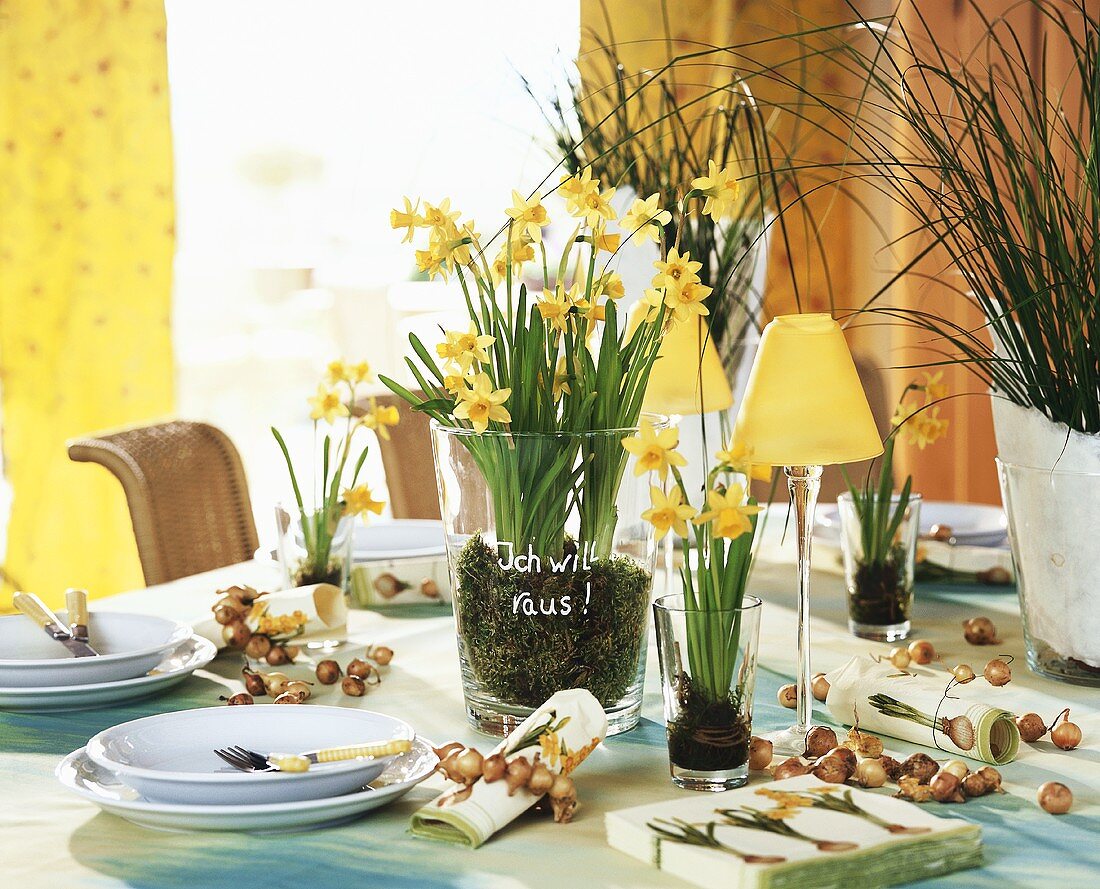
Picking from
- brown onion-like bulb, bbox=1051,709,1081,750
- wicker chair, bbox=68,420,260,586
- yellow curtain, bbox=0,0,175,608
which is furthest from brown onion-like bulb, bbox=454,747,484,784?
yellow curtain, bbox=0,0,175,608

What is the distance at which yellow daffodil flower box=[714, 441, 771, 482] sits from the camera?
3.06 feet

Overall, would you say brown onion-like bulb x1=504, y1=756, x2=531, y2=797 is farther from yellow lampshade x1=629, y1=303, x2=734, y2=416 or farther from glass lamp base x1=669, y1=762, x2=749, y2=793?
yellow lampshade x1=629, y1=303, x2=734, y2=416

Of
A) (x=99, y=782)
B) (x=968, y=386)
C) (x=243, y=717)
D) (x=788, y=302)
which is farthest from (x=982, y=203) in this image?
(x=788, y=302)

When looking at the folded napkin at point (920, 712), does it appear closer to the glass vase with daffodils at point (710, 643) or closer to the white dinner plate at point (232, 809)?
the glass vase with daffodils at point (710, 643)

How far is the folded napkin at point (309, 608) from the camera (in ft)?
4.50

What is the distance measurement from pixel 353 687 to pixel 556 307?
43 centimetres

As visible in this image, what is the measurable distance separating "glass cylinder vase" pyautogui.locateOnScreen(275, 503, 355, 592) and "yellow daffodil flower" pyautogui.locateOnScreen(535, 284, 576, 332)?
53cm

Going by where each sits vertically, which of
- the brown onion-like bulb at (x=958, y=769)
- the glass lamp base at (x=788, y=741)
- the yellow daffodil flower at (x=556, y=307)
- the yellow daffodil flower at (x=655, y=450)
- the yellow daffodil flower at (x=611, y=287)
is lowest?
the glass lamp base at (x=788, y=741)

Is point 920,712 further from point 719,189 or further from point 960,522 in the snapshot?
point 960,522

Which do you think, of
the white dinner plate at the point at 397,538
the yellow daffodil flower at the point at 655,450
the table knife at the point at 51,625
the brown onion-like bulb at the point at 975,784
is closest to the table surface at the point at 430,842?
the brown onion-like bulb at the point at 975,784

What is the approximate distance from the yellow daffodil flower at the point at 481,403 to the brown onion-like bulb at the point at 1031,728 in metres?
0.51

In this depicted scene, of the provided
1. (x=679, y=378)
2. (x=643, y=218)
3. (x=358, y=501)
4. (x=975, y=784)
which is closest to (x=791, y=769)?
(x=975, y=784)

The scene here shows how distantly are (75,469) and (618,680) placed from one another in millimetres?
3352

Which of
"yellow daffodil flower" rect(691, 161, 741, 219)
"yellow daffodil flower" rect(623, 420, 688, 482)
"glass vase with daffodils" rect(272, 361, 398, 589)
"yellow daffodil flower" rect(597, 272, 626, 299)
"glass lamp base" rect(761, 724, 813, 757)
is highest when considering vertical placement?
"yellow daffodil flower" rect(691, 161, 741, 219)
